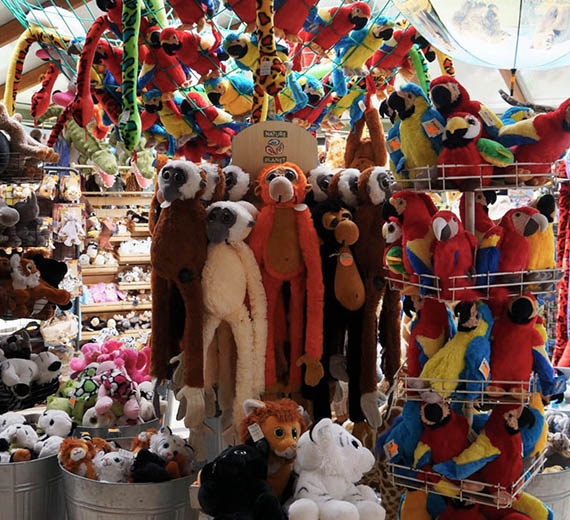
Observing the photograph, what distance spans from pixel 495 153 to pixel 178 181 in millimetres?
857

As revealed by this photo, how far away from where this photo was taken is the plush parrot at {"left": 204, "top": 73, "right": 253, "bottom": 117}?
2.42 meters

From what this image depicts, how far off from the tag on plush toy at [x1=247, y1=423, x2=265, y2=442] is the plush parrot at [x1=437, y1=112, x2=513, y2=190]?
2.56 ft

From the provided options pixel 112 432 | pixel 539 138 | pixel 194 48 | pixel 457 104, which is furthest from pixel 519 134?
pixel 112 432

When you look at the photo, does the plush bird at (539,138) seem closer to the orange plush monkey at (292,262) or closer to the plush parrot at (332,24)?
the orange plush monkey at (292,262)

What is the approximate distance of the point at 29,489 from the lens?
206 cm

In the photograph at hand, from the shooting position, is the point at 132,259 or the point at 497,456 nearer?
the point at 497,456

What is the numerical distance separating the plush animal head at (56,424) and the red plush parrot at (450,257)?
1423mm

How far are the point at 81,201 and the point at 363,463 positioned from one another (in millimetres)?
3637

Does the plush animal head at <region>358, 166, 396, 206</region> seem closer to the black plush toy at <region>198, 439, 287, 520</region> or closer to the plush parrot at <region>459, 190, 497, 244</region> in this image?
the plush parrot at <region>459, 190, 497, 244</region>

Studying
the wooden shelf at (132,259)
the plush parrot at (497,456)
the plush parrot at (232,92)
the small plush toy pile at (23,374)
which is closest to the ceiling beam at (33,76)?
the wooden shelf at (132,259)

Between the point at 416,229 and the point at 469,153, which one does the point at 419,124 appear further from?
the point at 416,229

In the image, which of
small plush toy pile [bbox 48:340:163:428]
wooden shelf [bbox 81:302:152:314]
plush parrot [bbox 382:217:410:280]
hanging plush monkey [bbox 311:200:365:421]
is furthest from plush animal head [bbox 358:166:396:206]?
wooden shelf [bbox 81:302:152:314]

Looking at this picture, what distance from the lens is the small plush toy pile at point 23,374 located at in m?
2.56

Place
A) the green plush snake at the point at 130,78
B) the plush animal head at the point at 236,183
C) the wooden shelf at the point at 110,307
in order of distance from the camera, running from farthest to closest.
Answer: the wooden shelf at the point at 110,307, the plush animal head at the point at 236,183, the green plush snake at the point at 130,78
